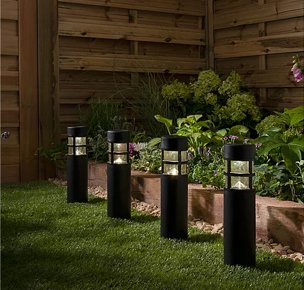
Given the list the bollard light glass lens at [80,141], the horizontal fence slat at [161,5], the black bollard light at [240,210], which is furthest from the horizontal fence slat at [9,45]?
the black bollard light at [240,210]

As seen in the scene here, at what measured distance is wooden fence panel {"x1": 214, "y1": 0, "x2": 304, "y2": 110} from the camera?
4.89m

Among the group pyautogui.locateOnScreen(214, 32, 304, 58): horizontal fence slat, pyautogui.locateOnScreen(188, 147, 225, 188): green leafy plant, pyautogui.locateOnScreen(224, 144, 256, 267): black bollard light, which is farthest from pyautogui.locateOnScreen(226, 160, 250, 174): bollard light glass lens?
pyautogui.locateOnScreen(214, 32, 304, 58): horizontal fence slat

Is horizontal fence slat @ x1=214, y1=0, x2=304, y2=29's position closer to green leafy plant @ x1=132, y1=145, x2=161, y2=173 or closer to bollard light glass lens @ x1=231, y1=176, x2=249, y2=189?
green leafy plant @ x1=132, y1=145, x2=161, y2=173

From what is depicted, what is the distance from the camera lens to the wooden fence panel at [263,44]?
4887mm

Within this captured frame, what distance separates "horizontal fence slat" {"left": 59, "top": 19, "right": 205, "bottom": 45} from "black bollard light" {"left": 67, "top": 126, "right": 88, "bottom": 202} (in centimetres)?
156

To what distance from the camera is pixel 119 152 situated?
10.2 feet

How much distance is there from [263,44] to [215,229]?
2.68 m

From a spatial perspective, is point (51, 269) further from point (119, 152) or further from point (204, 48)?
point (204, 48)

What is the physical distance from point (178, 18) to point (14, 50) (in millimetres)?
1708

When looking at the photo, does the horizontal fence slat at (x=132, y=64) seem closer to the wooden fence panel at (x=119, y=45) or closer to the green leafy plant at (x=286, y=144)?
the wooden fence panel at (x=119, y=45)

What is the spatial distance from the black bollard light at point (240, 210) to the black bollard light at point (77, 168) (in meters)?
1.46

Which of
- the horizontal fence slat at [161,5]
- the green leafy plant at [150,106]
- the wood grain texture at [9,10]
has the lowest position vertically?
the green leafy plant at [150,106]

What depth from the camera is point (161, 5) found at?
5.38 metres

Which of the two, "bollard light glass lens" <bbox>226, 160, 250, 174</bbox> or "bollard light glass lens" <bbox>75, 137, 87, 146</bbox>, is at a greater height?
"bollard light glass lens" <bbox>75, 137, 87, 146</bbox>
